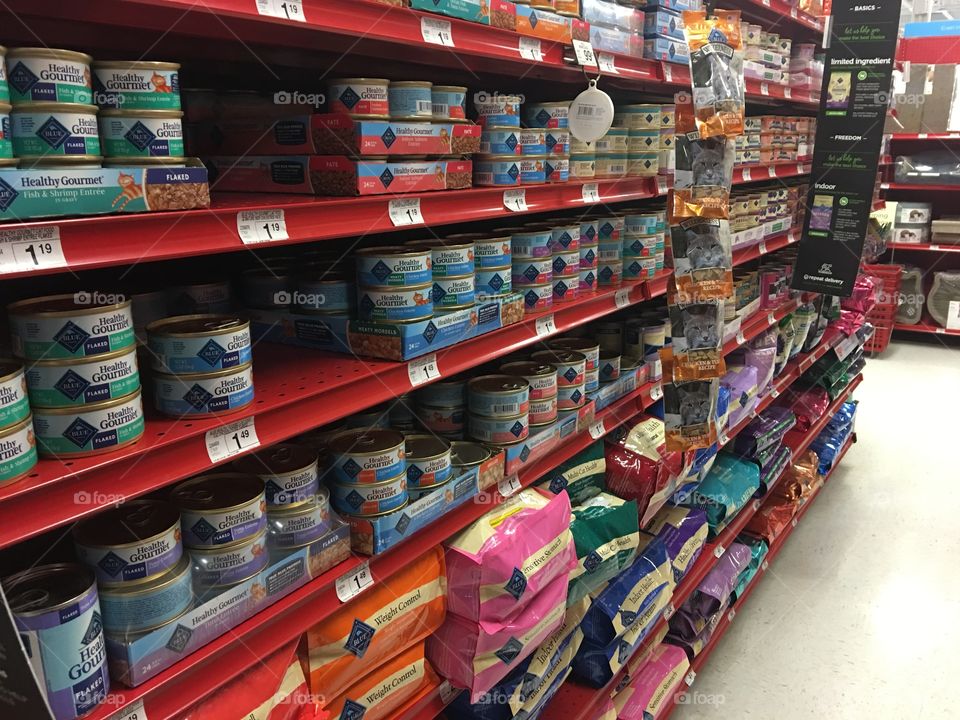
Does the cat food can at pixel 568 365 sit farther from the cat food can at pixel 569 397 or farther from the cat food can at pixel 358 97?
the cat food can at pixel 358 97

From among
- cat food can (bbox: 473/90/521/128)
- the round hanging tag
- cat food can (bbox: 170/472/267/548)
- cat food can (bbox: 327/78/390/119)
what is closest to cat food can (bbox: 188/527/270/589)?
cat food can (bbox: 170/472/267/548)

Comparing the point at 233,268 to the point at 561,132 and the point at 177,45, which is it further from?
the point at 561,132

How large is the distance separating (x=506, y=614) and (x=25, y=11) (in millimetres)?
1444

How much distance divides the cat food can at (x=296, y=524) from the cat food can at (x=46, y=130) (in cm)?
71

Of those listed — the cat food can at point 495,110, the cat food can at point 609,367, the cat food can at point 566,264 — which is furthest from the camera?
the cat food can at point 609,367

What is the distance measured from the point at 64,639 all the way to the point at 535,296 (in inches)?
52.9

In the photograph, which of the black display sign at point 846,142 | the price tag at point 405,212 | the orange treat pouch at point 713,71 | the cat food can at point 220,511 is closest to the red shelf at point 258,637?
the cat food can at point 220,511

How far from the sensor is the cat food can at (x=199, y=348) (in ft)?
3.94

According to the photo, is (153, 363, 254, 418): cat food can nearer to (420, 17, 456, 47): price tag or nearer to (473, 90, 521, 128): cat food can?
(420, 17, 456, 47): price tag

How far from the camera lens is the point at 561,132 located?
199cm

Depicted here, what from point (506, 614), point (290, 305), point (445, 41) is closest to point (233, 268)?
point (290, 305)

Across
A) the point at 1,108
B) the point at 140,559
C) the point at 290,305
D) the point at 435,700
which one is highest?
the point at 1,108

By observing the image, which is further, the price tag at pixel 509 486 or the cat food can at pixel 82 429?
the price tag at pixel 509 486

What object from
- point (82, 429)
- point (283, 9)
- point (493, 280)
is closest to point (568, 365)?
point (493, 280)
